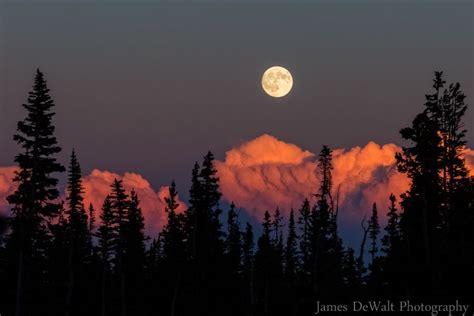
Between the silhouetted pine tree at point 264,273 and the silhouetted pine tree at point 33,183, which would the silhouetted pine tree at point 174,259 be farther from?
the silhouetted pine tree at point 33,183

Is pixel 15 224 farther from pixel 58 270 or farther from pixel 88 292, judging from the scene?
pixel 88 292

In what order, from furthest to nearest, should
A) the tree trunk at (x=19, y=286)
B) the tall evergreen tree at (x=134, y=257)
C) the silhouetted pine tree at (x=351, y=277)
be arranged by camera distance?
1. the tall evergreen tree at (x=134, y=257)
2. the silhouetted pine tree at (x=351, y=277)
3. the tree trunk at (x=19, y=286)

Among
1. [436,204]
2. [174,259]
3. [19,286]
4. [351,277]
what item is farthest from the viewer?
[351,277]

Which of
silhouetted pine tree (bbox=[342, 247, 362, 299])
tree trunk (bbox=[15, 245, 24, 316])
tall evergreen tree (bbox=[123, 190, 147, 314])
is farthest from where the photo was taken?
tall evergreen tree (bbox=[123, 190, 147, 314])

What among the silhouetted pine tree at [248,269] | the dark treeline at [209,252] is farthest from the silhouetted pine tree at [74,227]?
the silhouetted pine tree at [248,269]

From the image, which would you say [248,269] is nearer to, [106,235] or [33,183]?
[106,235]

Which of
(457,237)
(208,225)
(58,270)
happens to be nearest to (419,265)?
(457,237)

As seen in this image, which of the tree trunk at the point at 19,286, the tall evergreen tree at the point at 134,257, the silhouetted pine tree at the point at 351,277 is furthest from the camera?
the tall evergreen tree at the point at 134,257

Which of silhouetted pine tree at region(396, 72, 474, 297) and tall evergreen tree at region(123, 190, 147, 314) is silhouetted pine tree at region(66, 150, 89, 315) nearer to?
tall evergreen tree at region(123, 190, 147, 314)

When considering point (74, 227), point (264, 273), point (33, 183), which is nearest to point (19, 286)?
point (33, 183)

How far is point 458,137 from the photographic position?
178 ft

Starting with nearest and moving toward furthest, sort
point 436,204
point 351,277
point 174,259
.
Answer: point 436,204, point 174,259, point 351,277

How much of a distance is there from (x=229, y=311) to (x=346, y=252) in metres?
31.4

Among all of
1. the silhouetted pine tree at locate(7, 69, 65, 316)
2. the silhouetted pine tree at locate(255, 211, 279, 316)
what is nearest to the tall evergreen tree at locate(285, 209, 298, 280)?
the silhouetted pine tree at locate(255, 211, 279, 316)
